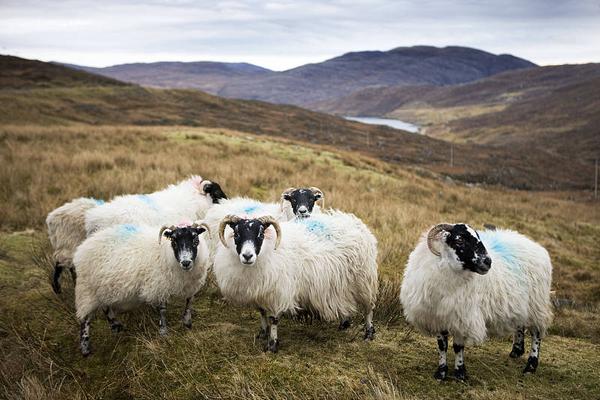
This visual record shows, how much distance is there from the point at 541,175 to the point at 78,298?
64518 millimetres

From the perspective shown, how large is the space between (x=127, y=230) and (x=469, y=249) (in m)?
5.29

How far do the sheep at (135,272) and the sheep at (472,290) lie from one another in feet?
10.5

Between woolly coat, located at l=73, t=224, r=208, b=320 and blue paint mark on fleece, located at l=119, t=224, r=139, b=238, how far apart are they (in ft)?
0.10

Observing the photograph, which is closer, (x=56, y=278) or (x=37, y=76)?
(x=56, y=278)

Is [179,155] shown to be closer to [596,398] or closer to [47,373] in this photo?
[47,373]

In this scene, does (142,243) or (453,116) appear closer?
(142,243)

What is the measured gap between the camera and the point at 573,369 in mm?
6383

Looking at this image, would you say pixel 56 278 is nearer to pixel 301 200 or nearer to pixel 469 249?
pixel 301 200

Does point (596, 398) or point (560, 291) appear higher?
point (596, 398)

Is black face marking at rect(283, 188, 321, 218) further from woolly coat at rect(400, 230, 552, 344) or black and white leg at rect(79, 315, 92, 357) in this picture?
black and white leg at rect(79, 315, 92, 357)

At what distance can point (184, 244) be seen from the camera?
693 centimetres

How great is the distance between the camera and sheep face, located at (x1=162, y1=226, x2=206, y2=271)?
681 cm

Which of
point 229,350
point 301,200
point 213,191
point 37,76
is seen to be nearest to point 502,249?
point 301,200

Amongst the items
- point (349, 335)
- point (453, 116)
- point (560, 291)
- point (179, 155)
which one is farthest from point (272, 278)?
point (453, 116)
